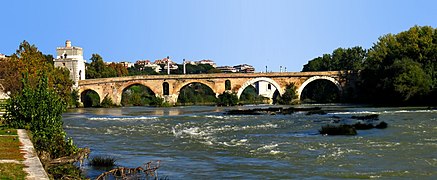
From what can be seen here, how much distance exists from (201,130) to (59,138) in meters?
13.4

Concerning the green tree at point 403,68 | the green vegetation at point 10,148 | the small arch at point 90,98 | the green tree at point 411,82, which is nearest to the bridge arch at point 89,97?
the small arch at point 90,98

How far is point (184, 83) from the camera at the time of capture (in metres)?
70.5

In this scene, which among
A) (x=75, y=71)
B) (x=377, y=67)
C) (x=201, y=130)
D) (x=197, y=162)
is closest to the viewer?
(x=197, y=162)

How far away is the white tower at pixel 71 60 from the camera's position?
6969cm

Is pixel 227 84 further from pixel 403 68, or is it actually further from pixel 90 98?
pixel 403 68

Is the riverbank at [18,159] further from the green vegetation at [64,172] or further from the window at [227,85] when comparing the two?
the window at [227,85]

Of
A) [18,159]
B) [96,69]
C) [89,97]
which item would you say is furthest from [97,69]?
[18,159]

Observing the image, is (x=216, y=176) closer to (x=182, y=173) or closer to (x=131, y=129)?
(x=182, y=173)

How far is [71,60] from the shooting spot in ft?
230

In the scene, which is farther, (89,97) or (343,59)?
(343,59)

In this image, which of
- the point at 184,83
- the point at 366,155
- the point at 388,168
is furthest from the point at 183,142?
the point at 184,83

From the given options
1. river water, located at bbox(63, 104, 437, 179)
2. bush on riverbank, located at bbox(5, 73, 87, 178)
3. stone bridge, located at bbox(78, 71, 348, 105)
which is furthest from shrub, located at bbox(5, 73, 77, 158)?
stone bridge, located at bbox(78, 71, 348, 105)

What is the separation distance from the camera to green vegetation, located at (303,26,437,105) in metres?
48.8

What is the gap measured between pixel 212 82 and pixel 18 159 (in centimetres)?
5951
